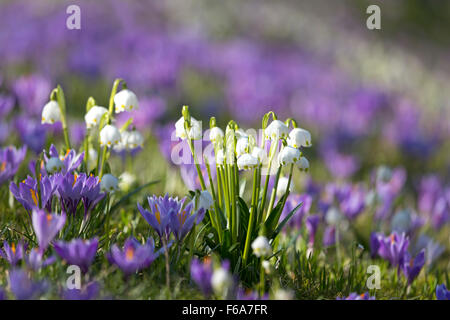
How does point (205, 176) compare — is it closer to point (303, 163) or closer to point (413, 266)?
point (303, 163)

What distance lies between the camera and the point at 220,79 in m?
9.45

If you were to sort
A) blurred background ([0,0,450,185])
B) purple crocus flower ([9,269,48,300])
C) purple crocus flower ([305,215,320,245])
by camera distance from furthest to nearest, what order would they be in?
blurred background ([0,0,450,185]) → purple crocus flower ([305,215,320,245]) → purple crocus flower ([9,269,48,300])

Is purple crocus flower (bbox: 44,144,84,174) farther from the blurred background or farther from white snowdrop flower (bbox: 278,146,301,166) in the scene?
white snowdrop flower (bbox: 278,146,301,166)

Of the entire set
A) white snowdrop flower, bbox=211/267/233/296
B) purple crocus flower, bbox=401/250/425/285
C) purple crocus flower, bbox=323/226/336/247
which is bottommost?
purple crocus flower, bbox=401/250/425/285

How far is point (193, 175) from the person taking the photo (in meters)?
3.50

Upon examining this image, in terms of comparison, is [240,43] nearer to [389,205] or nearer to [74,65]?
[74,65]

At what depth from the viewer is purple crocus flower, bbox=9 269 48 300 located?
6.47 feet

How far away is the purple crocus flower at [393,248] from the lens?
3.07 metres

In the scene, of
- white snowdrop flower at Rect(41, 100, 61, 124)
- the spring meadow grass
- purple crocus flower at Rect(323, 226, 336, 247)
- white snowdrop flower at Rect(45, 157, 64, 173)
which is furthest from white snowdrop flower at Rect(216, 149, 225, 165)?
purple crocus flower at Rect(323, 226, 336, 247)

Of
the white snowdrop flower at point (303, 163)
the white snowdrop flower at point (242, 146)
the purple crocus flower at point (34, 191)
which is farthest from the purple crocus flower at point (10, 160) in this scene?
the white snowdrop flower at point (303, 163)

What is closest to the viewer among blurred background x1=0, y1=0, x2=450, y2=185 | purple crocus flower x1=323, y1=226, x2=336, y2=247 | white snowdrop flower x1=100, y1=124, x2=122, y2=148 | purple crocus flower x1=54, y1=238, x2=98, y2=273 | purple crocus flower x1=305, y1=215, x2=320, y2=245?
purple crocus flower x1=54, y1=238, x2=98, y2=273

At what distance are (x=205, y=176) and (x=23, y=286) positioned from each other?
1.75 m

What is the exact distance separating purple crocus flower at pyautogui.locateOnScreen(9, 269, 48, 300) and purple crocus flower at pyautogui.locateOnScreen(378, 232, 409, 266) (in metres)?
1.96

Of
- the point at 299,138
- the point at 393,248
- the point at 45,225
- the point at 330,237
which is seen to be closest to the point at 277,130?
Answer: the point at 299,138
